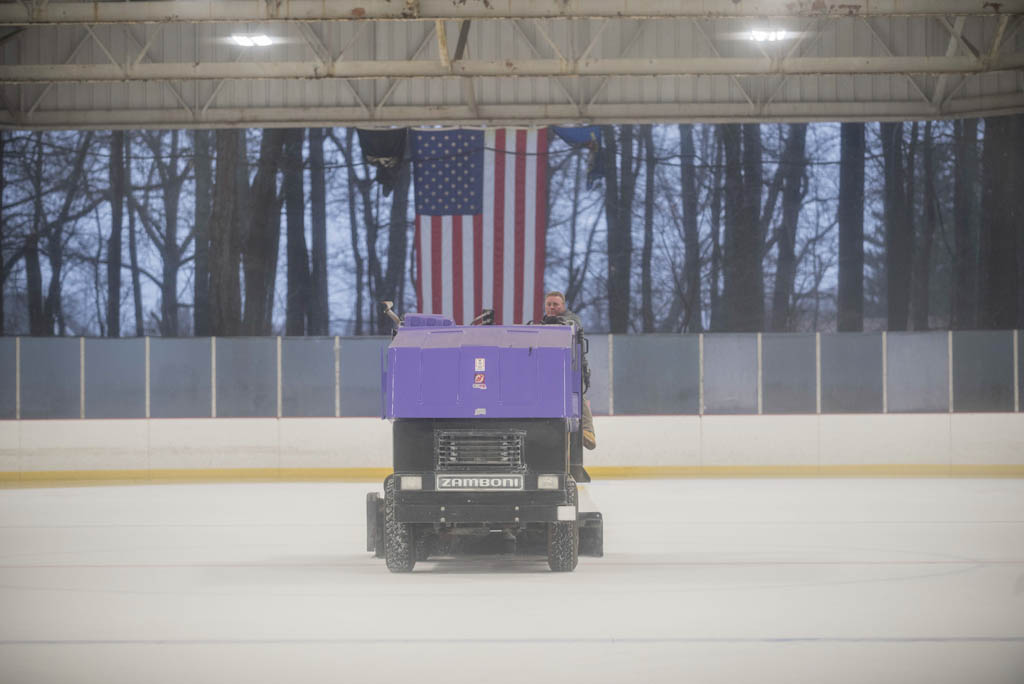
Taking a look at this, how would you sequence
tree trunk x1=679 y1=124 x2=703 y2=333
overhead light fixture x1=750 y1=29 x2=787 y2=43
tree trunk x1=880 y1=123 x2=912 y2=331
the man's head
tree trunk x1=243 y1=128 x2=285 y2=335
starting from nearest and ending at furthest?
1. the man's head
2. overhead light fixture x1=750 y1=29 x2=787 y2=43
3. tree trunk x1=243 y1=128 x2=285 y2=335
4. tree trunk x1=880 y1=123 x2=912 y2=331
5. tree trunk x1=679 y1=124 x2=703 y2=333

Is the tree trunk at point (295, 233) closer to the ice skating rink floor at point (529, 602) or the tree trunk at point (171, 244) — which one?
the tree trunk at point (171, 244)

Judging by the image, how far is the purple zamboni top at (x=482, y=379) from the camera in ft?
30.1

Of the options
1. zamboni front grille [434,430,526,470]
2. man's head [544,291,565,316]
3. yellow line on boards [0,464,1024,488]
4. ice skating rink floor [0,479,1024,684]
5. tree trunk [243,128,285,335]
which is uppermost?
tree trunk [243,128,285,335]

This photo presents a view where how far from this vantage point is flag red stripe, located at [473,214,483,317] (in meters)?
20.4

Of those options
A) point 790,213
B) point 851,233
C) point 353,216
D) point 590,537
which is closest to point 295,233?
point 353,216

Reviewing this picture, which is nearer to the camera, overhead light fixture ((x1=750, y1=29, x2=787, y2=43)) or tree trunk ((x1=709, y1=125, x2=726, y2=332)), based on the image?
overhead light fixture ((x1=750, y1=29, x2=787, y2=43))

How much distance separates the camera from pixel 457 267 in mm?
20469

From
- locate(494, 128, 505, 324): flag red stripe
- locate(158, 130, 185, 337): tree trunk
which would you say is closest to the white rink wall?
locate(494, 128, 505, 324): flag red stripe

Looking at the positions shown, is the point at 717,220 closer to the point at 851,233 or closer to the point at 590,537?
the point at 851,233

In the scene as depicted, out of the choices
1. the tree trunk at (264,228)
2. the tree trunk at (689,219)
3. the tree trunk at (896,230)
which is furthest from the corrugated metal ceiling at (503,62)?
the tree trunk at (689,219)

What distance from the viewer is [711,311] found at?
99.4ft

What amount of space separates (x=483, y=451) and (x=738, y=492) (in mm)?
8003

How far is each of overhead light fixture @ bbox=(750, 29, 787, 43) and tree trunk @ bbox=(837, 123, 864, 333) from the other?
1316 cm

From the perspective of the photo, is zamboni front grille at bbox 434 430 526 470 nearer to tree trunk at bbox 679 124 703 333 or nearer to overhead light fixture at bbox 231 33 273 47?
overhead light fixture at bbox 231 33 273 47
